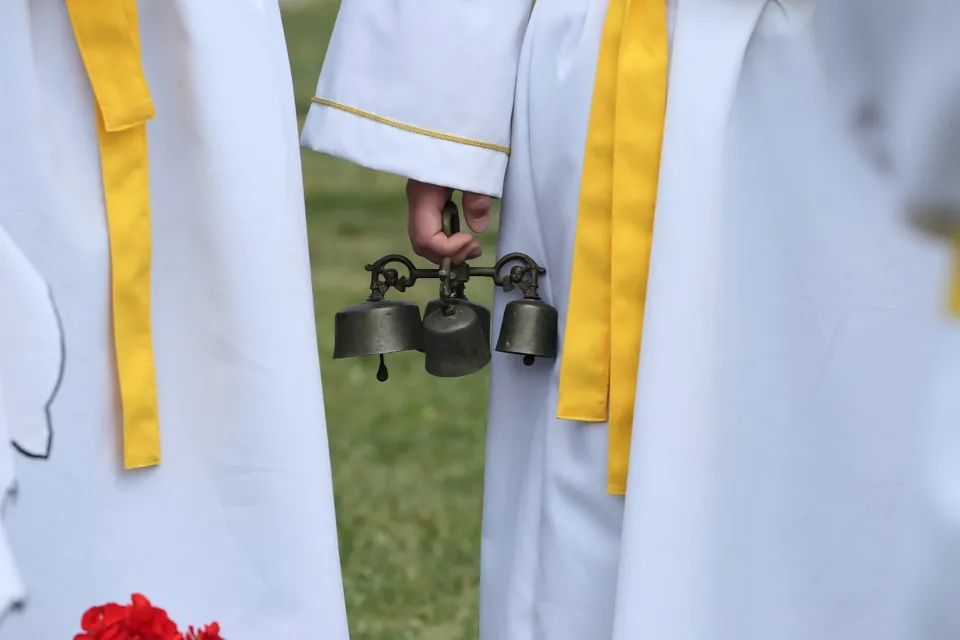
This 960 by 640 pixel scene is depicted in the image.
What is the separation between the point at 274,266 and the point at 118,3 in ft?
0.97

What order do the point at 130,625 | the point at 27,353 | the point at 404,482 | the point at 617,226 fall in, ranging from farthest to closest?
1. the point at 404,482
2. the point at 617,226
3. the point at 27,353
4. the point at 130,625

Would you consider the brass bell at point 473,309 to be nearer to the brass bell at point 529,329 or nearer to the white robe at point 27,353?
the brass bell at point 529,329

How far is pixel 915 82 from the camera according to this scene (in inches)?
36.9

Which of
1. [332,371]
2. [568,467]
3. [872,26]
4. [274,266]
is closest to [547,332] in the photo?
[568,467]

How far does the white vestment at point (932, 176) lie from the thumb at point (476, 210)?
2.60 feet

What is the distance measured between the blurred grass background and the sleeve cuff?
1357 millimetres

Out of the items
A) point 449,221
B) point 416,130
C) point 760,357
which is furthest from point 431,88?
point 760,357

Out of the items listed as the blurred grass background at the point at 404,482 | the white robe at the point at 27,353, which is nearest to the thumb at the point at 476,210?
the white robe at the point at 27,353

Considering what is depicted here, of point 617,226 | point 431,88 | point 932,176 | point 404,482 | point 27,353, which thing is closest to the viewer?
point 932,176

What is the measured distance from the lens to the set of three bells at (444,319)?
1.72 metres

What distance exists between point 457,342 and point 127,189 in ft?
1.29

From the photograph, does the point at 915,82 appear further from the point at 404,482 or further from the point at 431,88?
the point at 404,482

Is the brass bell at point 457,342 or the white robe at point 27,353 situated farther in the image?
the brass bell at point 457,342

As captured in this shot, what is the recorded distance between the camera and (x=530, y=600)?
1762 millimetres
